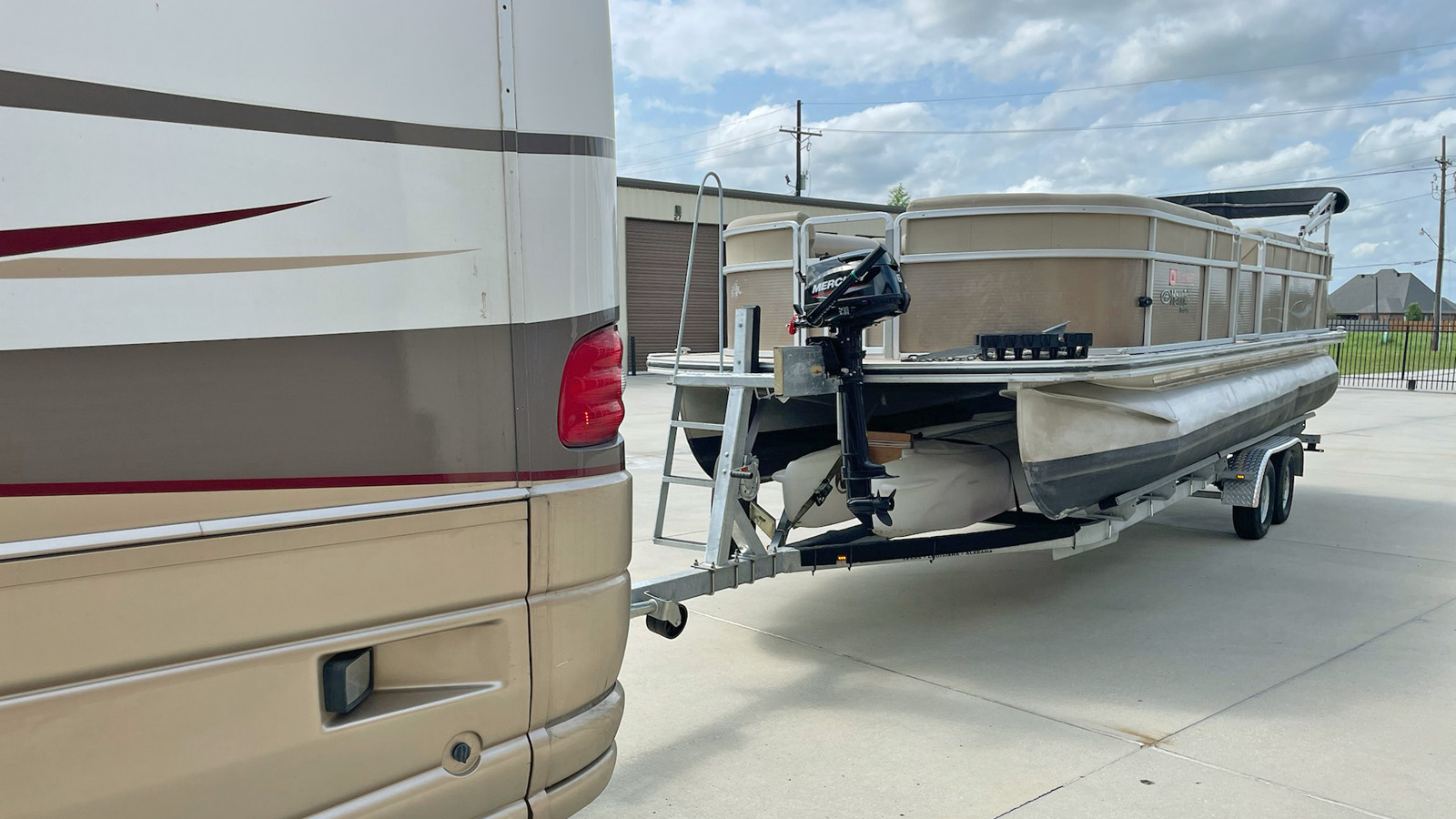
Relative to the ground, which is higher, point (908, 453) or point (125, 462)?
point (125, 462)

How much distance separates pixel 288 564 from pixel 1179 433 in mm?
4735

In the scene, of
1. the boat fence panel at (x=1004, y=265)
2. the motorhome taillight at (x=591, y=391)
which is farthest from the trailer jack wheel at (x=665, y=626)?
the motorhome taillight at (x=591, y=391)

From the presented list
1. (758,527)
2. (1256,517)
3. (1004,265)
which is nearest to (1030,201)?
(1004,265)

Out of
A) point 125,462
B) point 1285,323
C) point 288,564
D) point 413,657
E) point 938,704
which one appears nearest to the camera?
point 125,462

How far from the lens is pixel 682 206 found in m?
25.8

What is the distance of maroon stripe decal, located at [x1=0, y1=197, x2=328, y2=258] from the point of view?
1.67m

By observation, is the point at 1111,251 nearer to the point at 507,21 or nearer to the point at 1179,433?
the point at 1179,433

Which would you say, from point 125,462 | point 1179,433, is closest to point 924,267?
point 1179,433

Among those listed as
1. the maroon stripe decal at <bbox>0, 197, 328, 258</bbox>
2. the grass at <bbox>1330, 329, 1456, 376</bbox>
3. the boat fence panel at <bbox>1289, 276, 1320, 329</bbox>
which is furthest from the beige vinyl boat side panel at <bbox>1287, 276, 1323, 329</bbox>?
the maroon stripe decal at <bbox>0, 197, 328, 258</bbox>

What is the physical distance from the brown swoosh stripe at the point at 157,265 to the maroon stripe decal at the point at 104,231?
0.08 ft

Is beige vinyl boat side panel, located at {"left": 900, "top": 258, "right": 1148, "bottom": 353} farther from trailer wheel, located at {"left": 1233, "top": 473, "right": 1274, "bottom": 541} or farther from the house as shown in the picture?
the house

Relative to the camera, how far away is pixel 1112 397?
16.4 ft

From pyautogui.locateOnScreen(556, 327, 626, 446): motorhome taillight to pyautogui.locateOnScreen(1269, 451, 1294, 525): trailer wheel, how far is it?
A: 6.79 metres

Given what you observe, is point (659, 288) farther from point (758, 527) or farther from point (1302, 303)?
point (758, 527)
